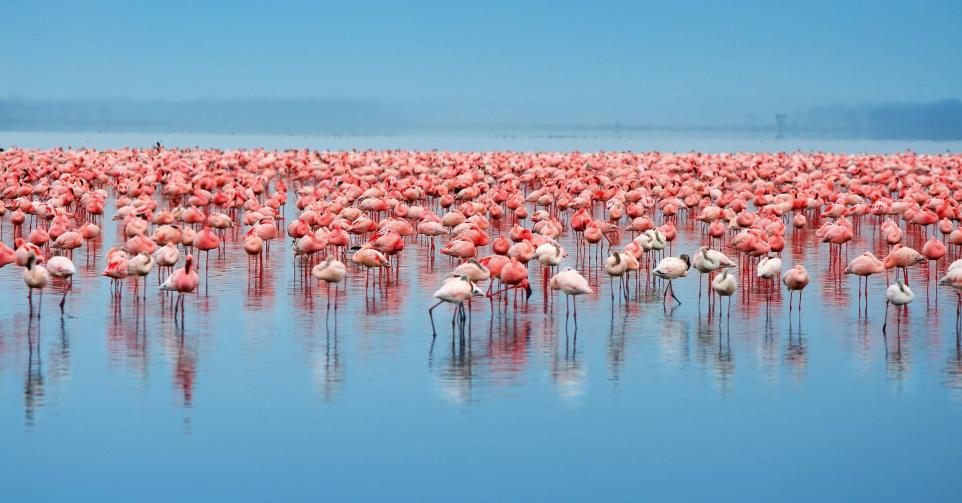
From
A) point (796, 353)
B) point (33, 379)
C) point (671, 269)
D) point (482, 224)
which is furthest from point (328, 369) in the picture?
point (482, 224)

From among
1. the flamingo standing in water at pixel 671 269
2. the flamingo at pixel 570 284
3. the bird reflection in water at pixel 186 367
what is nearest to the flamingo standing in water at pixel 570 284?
the flamingo at pixel 570 284

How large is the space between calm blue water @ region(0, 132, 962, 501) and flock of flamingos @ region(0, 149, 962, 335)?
614 millimetres

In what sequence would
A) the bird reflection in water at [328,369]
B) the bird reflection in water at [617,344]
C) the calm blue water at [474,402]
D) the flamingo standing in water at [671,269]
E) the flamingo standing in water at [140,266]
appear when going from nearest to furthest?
the calm blue water at [474,402] → the bird reflection in water at [328,369] → the bird reflection in water at [617,344] → the flamingo standing in water at [140,266] → the flamingo standing in water at [671,269]

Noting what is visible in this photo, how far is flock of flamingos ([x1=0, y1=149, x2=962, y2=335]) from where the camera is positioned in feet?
58.2

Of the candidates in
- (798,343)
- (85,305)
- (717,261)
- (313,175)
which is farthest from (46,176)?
(798,343)

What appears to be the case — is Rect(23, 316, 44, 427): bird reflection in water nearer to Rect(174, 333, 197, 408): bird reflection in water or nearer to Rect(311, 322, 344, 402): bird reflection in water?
Rect(174, 333, 197, 408): bird reflection in water

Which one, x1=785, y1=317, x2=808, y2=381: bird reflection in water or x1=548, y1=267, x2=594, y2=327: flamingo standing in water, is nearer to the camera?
x1=785, y1=317, x2=808, y2=381: bird reflection in water

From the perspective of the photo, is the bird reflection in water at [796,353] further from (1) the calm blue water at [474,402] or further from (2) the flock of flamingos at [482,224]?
(2) the flock of flamingos at [482,224]

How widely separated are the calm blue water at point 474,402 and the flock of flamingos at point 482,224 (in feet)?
2.01

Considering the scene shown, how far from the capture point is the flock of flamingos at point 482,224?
17750 millimetres

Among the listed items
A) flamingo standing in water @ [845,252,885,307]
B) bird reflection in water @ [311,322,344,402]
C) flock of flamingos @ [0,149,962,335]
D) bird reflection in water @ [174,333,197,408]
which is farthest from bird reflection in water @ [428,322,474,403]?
flamingo standing in water @ [845,252,885,307]

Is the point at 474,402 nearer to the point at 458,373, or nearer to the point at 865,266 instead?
the point at 458,373

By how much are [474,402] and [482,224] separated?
1010 cm

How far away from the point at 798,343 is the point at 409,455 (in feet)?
20.2
